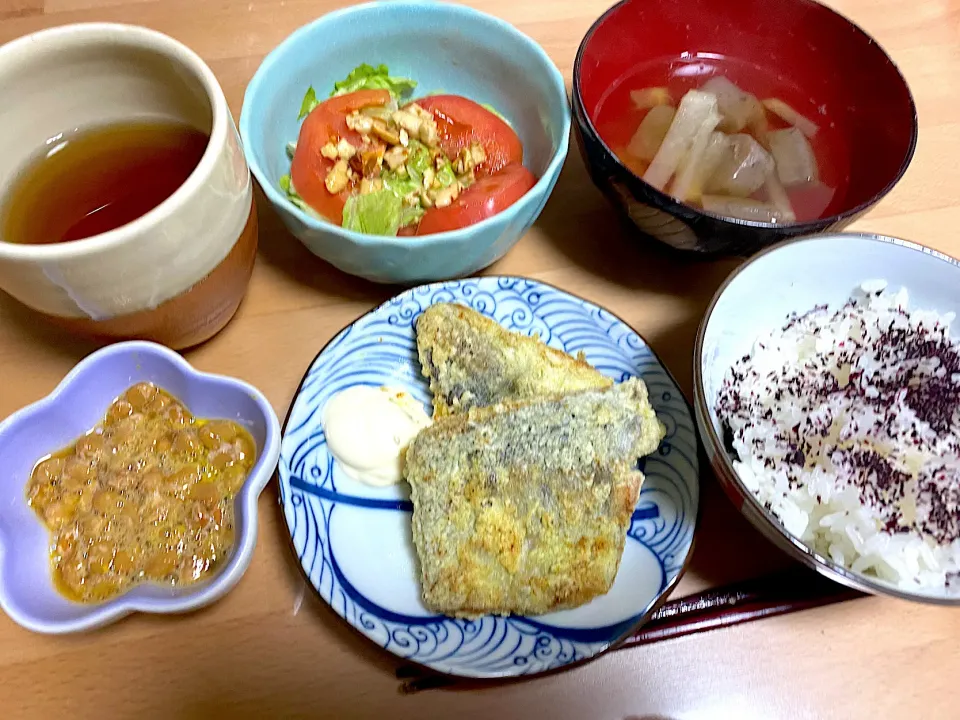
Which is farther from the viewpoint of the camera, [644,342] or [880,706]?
[644,342]

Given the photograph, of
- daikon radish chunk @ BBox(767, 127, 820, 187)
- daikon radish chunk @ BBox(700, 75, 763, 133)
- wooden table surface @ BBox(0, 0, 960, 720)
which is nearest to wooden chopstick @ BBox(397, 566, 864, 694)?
wooden table surface @ BBox(0, 0, 960, 720)

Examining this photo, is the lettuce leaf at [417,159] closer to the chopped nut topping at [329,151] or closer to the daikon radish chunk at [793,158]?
the chopped nut topping at [329,151]

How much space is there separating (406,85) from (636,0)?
16.5 inches

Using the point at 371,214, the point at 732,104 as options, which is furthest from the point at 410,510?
the point at 732,104

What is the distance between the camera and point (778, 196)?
3.65ft

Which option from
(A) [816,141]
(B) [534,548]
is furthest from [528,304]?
(A) [816,141]

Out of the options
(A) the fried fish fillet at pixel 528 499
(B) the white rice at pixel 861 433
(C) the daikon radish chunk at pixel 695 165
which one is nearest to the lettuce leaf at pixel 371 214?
(A) the fried fish fillet at pixel 528 499

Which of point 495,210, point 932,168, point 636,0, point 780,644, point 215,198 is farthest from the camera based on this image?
point 932,168

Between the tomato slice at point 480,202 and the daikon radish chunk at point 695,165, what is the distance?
0.23 m

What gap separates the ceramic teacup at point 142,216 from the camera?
74 centimetres

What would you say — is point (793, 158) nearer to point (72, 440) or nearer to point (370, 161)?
point (370, 161)

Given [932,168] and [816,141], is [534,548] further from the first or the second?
[932,168]

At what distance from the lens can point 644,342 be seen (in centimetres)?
103

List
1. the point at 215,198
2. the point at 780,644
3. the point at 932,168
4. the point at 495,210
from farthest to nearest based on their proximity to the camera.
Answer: the point at 932,168 → the point at 495,210 → the point at 780,644 → the point at 215,198
